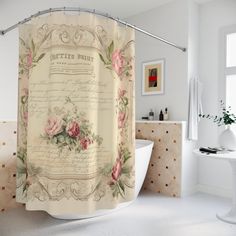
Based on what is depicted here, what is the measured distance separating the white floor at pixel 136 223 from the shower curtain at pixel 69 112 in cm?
43

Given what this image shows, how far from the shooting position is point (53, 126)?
6.30ft

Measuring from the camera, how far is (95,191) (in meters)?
2.06

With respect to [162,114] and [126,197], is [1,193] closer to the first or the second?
[126,197]

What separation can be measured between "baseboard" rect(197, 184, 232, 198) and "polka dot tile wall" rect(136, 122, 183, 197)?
43cm

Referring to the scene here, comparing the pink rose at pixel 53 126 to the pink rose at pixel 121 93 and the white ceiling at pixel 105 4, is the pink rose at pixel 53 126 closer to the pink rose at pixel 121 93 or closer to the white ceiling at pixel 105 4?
the pink rose at pixel 121 93

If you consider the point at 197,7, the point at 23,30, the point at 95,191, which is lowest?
the point at 95,191

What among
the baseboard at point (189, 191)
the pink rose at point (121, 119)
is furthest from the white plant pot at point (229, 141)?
the pink rose at point (121, 119)

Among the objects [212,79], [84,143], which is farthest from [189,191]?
[84,143]

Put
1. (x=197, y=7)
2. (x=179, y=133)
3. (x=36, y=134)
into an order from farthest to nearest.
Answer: (x=197, y=7) → (x=179, y=133) → (x=36, y=134)

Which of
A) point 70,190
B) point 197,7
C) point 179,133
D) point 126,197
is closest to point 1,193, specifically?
point 70,190

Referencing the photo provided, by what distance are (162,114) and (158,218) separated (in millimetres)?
1500

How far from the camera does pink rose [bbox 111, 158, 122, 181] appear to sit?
2.12 m

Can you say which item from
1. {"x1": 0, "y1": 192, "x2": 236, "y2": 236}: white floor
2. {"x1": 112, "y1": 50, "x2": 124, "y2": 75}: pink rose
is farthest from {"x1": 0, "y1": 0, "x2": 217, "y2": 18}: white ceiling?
{"x1": 0, "y1": 192, "x2": 236, "y2": 236}: white floor

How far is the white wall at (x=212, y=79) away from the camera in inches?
136
